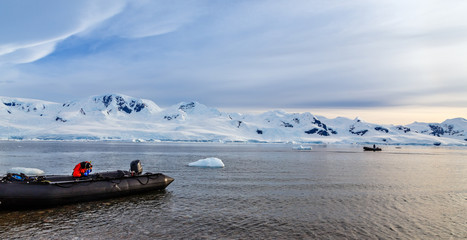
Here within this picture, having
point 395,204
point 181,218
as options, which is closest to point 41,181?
point 181,218

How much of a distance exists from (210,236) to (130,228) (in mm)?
3430

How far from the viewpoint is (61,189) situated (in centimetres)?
1677

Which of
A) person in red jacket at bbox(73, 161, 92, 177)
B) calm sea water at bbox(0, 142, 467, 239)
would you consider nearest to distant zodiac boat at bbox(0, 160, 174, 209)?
person in red jacket at bbox(73, 161, 92, 177)

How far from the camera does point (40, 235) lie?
12.4 meters

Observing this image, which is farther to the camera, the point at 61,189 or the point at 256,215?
the point at 61,189

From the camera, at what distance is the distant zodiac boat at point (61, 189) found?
1553cm

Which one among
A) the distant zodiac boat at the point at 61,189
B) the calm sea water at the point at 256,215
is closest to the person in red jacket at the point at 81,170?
the distant zodiac boat at the point at 61,189

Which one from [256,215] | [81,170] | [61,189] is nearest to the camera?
[256,215]

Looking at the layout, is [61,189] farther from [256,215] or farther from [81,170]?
[256,215]

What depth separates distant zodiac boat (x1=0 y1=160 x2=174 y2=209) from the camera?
15531 mm

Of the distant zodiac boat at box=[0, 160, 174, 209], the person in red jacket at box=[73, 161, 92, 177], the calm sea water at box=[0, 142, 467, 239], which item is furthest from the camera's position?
the person in red jacket at box=[73, 161, 92, 177]

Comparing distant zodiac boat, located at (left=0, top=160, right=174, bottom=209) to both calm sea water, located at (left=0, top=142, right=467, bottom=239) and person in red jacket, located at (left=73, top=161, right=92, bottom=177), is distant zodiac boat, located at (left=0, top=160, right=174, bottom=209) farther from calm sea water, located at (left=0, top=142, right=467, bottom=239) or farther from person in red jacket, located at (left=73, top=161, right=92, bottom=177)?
calm sea water, located at (left=0, top=142, right=467, bottom=239)

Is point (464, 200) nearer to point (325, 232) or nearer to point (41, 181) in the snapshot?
point (325, 232)

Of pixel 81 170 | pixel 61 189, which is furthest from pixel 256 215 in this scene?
pixel 81 170
